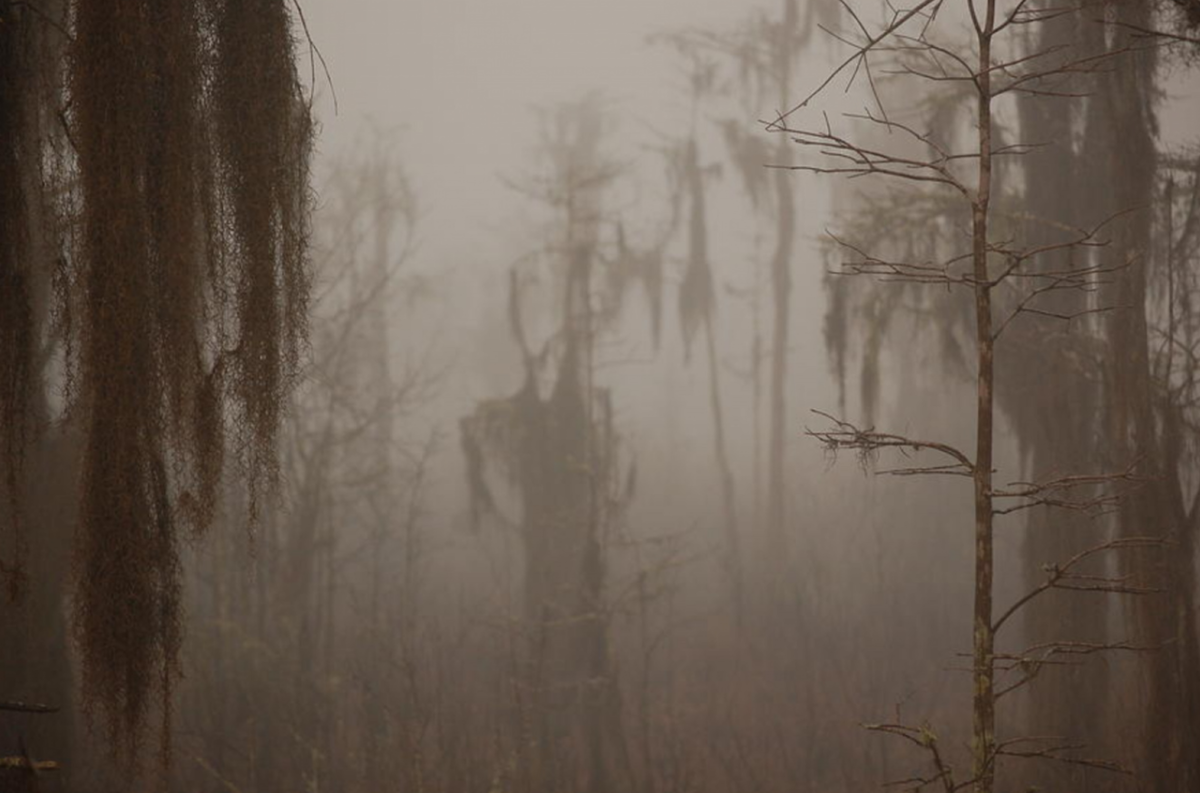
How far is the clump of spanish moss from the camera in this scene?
2.93 meters

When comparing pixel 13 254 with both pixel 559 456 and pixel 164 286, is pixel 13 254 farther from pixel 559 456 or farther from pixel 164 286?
pixel 559 456

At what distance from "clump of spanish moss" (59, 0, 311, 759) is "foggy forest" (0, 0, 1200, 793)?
1cm

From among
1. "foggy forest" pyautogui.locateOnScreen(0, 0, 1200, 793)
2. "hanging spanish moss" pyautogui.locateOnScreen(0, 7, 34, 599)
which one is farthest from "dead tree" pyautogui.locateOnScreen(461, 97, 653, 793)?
"hanging spanish moss" pyautogui.locateOnScreen(0, 7, 34, 599)

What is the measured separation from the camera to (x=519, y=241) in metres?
24.6

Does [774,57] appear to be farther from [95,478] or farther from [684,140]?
[95,478]

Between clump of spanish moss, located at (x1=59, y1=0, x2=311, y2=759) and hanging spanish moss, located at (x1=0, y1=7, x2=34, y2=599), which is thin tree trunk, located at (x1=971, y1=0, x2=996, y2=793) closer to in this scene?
clump of spanish moss, located at (x1=59, y1=0, x2=311, y2=759)

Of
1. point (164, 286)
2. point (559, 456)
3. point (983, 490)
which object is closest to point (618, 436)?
point (559, 456)

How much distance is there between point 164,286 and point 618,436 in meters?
9.50

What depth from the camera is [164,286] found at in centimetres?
302

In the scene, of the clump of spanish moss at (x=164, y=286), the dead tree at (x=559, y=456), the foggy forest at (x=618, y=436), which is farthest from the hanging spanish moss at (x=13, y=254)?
the dead tree at (x=559, y=456)

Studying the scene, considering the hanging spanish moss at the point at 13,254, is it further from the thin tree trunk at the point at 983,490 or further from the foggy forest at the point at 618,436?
the thin tree trunk at the point at 983,490

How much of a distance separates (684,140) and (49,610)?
475 inches

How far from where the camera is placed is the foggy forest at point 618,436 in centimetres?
304

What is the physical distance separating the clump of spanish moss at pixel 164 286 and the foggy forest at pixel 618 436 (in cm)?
1
